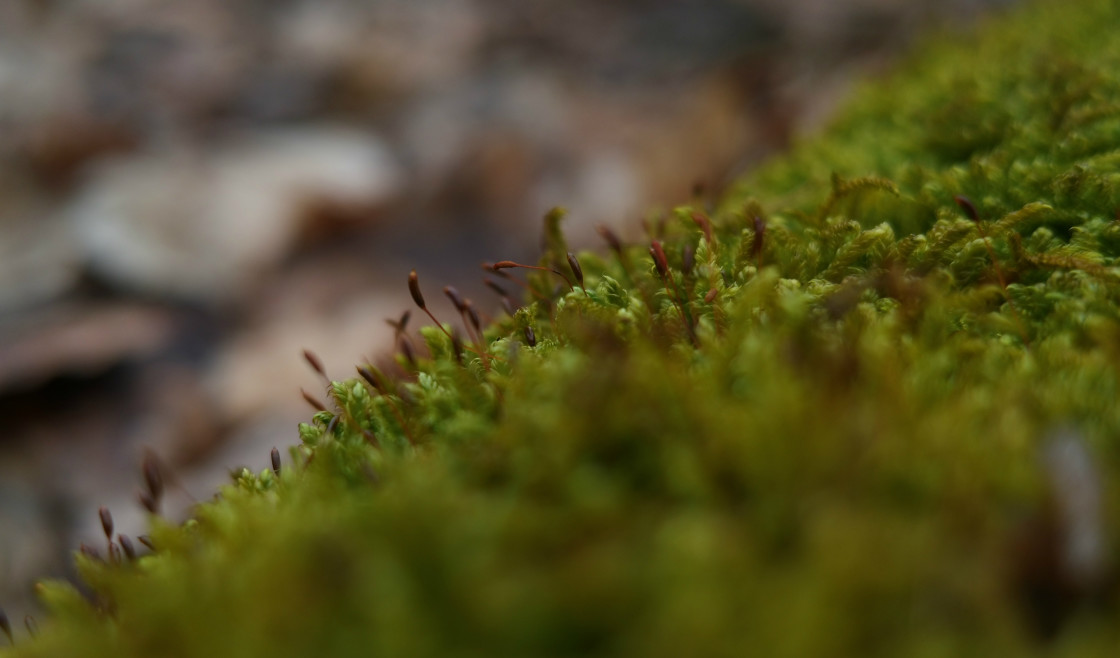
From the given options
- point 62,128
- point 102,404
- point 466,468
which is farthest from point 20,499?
point 466,468

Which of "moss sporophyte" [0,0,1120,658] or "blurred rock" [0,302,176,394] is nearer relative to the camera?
"moss sporophyte" [0,0,1120,658]

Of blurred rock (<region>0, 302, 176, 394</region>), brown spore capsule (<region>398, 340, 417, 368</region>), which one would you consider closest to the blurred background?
blurred rock (<region>0, 302, 176, 394</region>)

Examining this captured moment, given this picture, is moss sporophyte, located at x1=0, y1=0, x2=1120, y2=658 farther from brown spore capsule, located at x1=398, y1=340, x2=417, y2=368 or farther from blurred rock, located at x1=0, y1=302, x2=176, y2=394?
blurred rock, located at x1=0, y1=302, x2=176, y2=394

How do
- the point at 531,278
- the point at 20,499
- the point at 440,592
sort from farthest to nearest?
the point at 20,499
the point at 531,278
the point at 440,592

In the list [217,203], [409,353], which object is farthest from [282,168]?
[409,353]

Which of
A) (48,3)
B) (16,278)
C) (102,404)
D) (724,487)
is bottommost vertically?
(724,487)

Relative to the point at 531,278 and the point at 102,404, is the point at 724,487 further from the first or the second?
the point at 102,404

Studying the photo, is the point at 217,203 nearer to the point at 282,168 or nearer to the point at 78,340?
the point at 282,168
